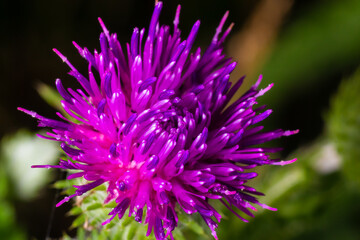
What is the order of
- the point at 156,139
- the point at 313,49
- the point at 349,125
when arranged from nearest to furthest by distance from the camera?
the point at 156,139 → the point at 349,125 → the point at 313,49

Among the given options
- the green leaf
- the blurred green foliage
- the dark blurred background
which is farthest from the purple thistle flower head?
the blurred green foliage

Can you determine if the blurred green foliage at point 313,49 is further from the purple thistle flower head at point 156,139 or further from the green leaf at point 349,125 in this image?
the purple thistle flower head at point 156,139

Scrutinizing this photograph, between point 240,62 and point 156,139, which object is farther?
point 240,62

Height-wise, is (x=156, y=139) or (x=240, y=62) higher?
(x=240, y=62)

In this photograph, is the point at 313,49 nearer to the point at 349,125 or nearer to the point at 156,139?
the point at 349,125

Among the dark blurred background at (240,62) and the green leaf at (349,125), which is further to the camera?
the dark blurred background at (240,62)

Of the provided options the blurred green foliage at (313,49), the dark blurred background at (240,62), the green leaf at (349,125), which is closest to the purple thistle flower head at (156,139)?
the green leaf at (349,125)

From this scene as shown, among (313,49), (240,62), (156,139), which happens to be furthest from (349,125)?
(156,139)
